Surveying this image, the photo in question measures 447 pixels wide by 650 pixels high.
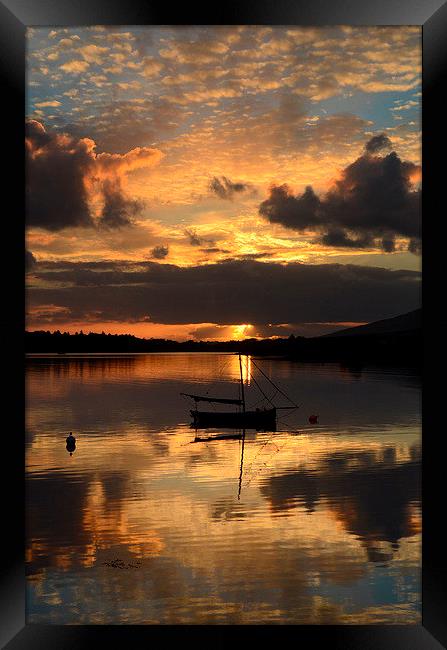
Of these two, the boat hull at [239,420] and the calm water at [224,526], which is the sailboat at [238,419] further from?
the calm water at [224,526]

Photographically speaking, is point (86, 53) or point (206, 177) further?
point (206, 177)

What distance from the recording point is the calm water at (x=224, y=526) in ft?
23.9

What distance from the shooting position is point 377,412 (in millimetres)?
28391

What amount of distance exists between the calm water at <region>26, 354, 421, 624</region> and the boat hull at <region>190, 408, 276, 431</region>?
429 millimetres

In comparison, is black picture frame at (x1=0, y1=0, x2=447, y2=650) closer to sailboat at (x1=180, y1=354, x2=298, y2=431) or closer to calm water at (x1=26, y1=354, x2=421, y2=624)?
calm water at (x1=26, y1=354, x2=421, y2=624)

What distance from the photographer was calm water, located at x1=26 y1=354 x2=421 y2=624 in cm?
729

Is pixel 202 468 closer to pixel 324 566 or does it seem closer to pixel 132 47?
pixel 324 566
